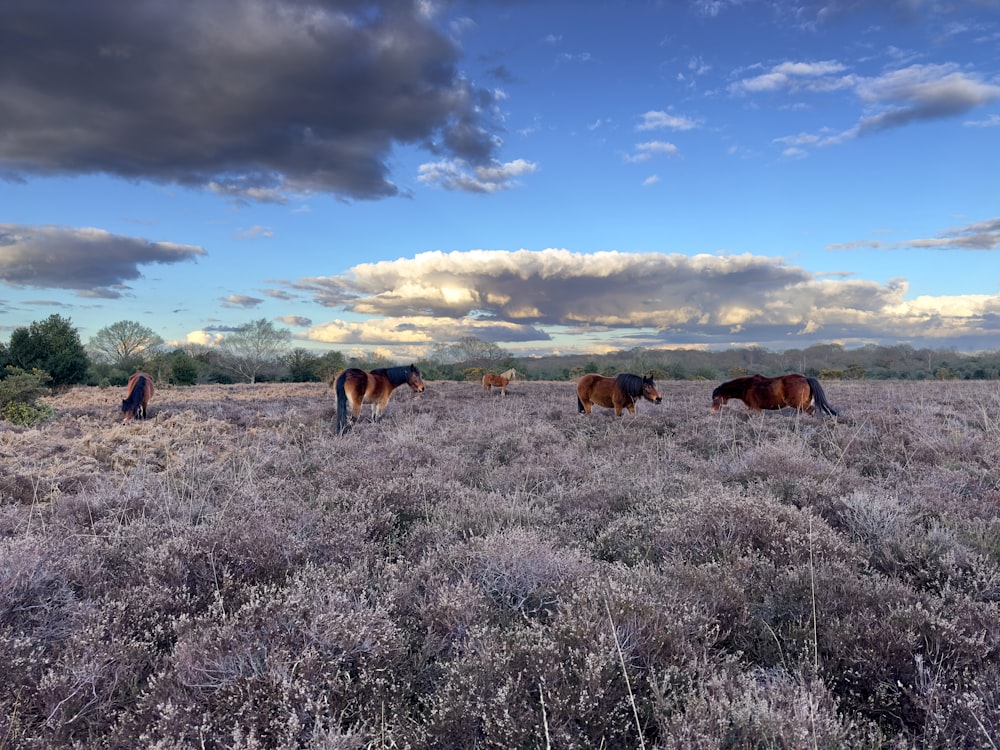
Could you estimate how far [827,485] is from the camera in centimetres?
572

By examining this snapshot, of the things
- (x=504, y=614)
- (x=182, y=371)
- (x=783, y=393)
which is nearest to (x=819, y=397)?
(x=783, y=393)

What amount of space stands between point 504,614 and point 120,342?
2249 inches

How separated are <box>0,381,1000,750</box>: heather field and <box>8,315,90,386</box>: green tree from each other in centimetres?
3360

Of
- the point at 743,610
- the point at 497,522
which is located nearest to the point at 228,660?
the point at 497,522

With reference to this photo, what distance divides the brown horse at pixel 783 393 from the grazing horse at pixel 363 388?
941cm

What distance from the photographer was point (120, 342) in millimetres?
47344

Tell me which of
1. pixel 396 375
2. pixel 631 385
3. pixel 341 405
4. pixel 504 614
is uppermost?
pixel 396 375

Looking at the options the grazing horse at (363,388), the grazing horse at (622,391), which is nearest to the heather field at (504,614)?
the grazing horse at (363,388)

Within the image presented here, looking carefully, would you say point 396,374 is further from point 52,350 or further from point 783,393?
point 52,350

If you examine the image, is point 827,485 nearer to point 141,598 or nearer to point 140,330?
point 141,598

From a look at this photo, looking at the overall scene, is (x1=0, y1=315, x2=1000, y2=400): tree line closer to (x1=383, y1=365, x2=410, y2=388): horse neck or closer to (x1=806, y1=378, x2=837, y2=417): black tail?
(x1=383, y1=365, x2=410, y2=388): horse neck

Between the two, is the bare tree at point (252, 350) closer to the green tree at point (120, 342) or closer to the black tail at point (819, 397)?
the green tree at point (120, 342)

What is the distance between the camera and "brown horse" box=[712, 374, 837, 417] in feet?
43.0

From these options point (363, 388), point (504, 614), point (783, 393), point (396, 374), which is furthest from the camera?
point (396, 374)
